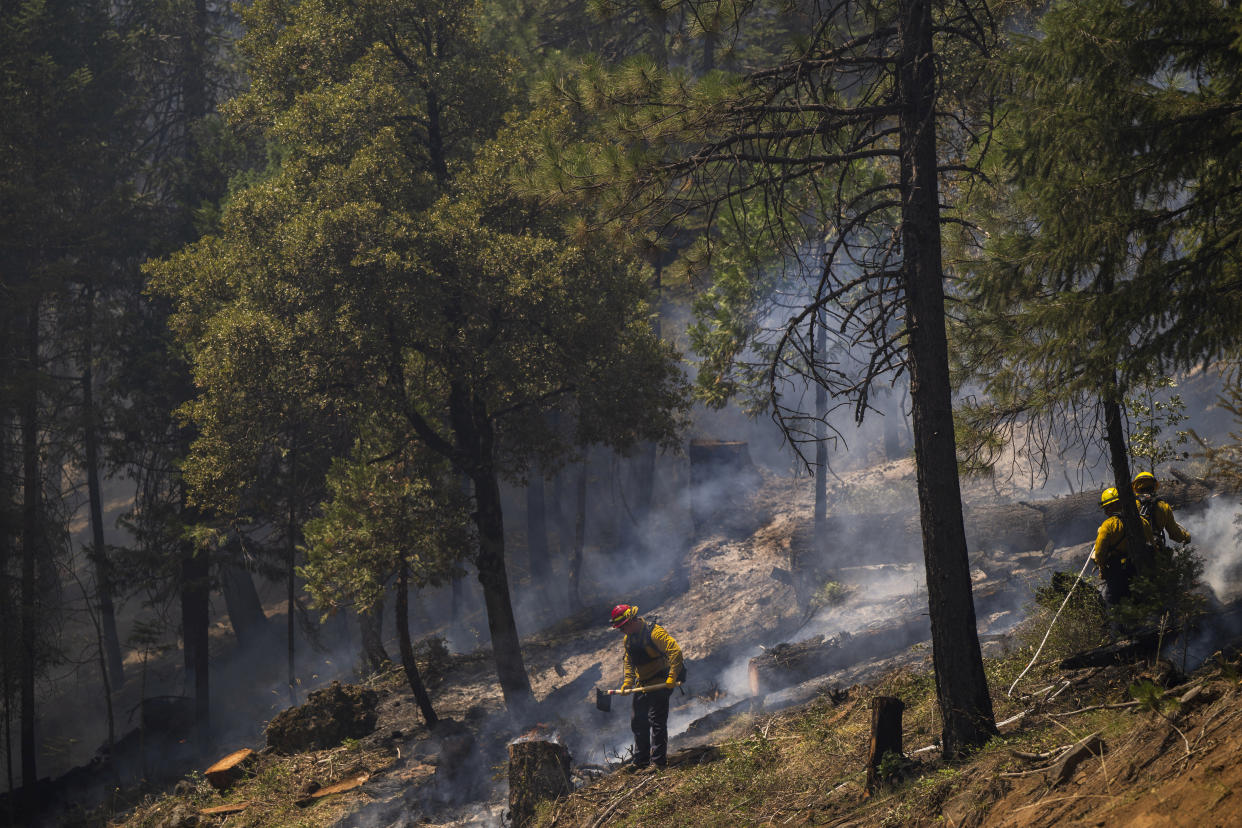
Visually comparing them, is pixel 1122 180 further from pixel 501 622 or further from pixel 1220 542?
pixel 501 622

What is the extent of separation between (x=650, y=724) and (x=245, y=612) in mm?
21161

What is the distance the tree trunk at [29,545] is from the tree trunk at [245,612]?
7.86m

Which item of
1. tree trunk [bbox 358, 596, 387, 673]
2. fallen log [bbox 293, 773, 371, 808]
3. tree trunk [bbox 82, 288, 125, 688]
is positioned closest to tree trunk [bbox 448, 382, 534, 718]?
fallen log [bbox 293, 773, 371, 808]

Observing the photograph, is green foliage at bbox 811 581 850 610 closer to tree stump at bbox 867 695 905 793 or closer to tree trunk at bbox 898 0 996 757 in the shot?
tree trunk at bbox 898 0 996 757

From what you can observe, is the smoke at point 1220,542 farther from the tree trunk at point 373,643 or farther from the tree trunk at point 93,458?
the tree trunk at point 93,458

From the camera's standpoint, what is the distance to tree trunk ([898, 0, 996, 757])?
6.94 m

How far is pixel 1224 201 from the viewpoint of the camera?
20.1 ft

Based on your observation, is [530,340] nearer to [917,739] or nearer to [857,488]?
[917,739]

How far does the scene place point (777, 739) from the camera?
9.16 metres

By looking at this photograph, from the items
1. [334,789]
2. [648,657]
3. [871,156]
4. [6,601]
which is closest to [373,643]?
[6,601]

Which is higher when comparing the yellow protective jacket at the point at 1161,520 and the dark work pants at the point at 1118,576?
the yellow protective jacket at the point at 1161,520

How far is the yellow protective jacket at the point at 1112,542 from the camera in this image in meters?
8.45

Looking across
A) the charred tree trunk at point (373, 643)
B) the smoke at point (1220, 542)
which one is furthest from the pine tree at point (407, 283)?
the smoke at point (1220, 542)

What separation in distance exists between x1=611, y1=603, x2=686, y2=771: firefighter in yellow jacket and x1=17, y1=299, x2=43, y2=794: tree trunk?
1308 centimetres
